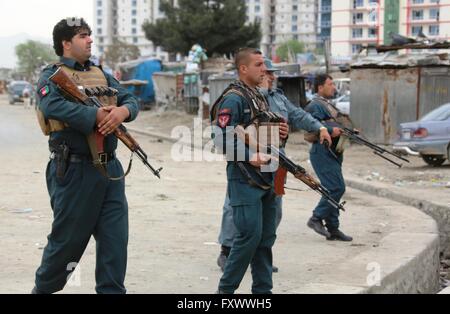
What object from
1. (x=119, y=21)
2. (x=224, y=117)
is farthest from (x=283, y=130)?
(x=119, y=21)

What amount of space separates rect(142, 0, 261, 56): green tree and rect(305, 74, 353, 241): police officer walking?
135 ft

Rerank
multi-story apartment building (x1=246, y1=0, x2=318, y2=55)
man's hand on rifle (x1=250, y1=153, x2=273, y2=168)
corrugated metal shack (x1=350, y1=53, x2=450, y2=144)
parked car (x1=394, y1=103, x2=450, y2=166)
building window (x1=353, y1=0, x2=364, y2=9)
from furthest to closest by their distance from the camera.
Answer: multi-story apartment building (x1=246, y1=0, x2=318, y2=55), building window (x1=353, y1=0, x2=364, y2=9), corrugated metal shack (x1=350, y1=53, x2=450, y2=144), parked car (x1=394, y1=103, x2=450, y2=166), man's hand on rifle (x1=250, y1=153, x2=273, y2=168)

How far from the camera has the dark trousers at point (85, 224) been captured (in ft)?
14.1

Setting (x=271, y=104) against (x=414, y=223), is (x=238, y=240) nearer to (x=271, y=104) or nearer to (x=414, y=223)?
(x=271, y=104)

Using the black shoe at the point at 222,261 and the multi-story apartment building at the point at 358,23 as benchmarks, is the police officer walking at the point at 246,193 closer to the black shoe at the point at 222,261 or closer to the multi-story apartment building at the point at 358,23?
the black shoe at the point at 222,261

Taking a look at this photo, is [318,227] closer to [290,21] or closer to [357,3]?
[357,3]

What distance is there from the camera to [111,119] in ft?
13.7

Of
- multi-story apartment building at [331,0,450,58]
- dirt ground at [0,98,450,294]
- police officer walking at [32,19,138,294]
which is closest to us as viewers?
police officer walking at [32,19,138,294]

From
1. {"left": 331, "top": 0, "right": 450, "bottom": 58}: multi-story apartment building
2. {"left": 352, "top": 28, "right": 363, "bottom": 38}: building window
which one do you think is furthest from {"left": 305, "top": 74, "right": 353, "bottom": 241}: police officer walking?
{"left": 352, "top": 28, "right": 363, "bottom": 38}: building window

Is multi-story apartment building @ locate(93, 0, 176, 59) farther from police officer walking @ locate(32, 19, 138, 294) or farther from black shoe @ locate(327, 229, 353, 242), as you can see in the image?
police officer walking @ locate(32, 19, 138, 294)

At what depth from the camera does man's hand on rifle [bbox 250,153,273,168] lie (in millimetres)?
4836

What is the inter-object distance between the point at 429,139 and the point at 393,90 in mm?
4892

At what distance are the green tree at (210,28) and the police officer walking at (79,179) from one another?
4446 cm

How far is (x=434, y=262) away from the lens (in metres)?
7.29
